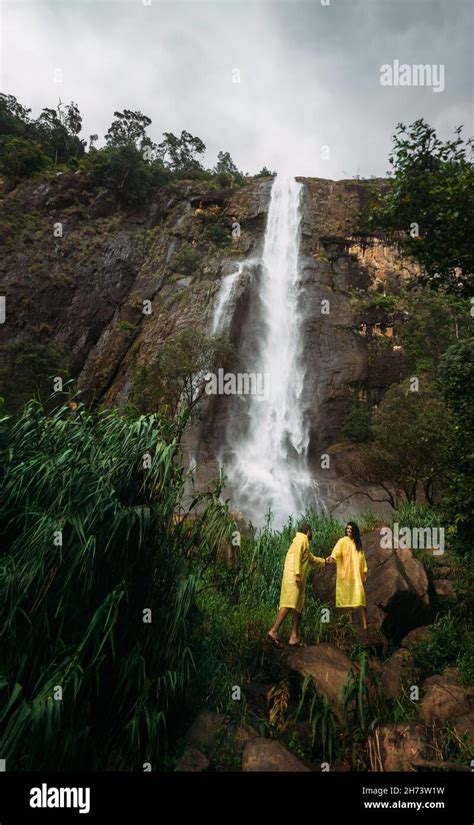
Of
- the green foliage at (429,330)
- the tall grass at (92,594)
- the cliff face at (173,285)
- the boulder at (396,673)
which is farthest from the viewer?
the green foliage at (429,330)

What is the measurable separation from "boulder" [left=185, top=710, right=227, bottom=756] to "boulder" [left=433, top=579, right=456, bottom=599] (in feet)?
14.0

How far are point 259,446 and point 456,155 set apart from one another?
14.9 m

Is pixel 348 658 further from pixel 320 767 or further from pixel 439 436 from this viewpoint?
pixel 439 436

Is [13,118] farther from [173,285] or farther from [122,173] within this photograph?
[173,285]

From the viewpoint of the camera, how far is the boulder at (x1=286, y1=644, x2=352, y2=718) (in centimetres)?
489

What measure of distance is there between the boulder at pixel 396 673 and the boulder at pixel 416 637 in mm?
318

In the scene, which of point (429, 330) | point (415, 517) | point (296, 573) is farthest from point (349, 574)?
point (429, 330)

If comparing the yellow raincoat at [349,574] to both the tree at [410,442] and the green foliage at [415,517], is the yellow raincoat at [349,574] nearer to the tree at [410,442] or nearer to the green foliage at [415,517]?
the green foliage at [415,517]

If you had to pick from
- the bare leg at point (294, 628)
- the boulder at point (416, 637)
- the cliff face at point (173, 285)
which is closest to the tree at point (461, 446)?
the boulder at point (416, 637)

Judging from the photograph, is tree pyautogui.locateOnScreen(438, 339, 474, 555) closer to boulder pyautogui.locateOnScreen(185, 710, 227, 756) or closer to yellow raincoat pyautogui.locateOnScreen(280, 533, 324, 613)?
yellow raincoat pyautogui.locateOnScreen(280, 533, 324, 613)

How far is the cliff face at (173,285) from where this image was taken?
74.1 feet

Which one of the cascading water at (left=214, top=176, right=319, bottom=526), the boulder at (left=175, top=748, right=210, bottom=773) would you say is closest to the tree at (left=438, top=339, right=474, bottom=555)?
the boulder at (left=175, top=748, right=210, bottom=773)

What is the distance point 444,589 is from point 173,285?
2304 centimetres

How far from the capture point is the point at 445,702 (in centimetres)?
478
